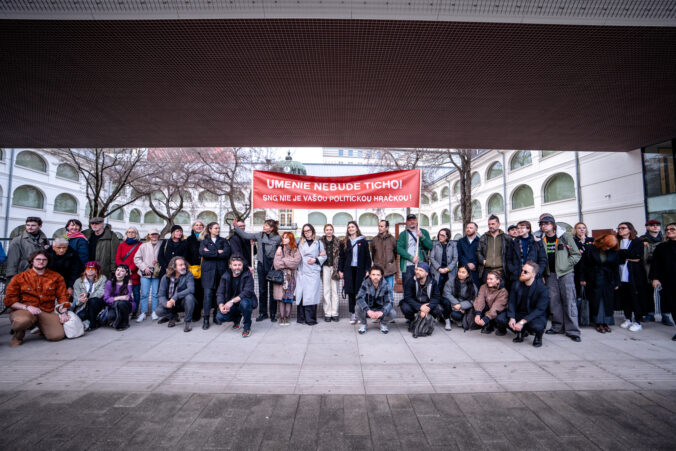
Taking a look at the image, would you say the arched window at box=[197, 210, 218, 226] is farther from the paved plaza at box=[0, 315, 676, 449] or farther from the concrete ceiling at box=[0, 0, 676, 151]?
the paved plaza at box=[0, 315, 676, 449]

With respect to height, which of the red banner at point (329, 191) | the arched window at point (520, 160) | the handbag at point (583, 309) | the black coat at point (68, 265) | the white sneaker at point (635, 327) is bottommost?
the white sneaker at point (635, 327)

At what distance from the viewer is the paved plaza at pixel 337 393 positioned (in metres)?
2.53

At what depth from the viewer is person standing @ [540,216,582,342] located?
5379mm

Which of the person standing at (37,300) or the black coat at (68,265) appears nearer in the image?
the person standing at (37,300)

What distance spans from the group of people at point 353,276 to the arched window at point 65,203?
93.8ft

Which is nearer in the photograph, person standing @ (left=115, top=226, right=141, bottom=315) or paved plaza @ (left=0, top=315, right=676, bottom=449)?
paved plaza @ (left=0, top=315, right=676, bottom=449)

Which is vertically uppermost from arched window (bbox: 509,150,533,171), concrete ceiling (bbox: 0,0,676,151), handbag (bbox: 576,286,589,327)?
arched window (bbox: 509,150,533,171)

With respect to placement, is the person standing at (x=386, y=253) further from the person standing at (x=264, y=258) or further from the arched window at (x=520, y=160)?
the arched window at (x=520, y=160)

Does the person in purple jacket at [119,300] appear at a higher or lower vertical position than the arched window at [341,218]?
lower

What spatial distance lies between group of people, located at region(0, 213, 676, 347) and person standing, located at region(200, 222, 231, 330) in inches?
0.9

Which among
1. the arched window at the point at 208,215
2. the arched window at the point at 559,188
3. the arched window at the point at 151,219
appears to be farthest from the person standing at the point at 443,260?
the arched window at the point at 151,219

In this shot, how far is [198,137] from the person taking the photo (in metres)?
9.05

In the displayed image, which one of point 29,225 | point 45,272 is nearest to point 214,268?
point 45,272

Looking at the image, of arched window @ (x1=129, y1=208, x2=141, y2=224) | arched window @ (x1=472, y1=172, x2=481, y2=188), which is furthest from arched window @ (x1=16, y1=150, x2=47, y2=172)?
arched window @ (x1=472, y1=172, x2=481, y2=188)
